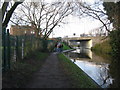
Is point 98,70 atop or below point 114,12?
below

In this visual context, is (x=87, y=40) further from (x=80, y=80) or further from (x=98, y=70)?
(x=80, y=80)

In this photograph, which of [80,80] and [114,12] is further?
[114,12]

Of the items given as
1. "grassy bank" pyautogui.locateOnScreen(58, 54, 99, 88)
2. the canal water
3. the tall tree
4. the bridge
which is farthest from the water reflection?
the bridge

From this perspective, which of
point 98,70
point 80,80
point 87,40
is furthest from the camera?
point 87,40

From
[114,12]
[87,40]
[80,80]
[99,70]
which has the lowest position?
[99,70]

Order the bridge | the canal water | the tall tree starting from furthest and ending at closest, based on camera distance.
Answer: the bridge, the tall tree, the canal water

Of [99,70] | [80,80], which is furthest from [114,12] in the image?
[80,80]

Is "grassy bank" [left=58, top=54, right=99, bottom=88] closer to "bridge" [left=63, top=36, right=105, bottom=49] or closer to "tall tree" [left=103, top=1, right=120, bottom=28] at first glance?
"tall tree" [left=103, top=1, right=120, bottom=28]

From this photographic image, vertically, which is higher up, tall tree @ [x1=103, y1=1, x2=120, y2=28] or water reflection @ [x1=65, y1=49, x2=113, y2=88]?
tall tree @ [x1=103, y1=1, x2=120, y2=28]

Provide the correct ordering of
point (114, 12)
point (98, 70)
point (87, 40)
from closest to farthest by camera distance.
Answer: point (98, 70) → point (114, 12) → point (87, 40)

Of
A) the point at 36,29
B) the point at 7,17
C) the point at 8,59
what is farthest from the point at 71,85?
the point at 36,29

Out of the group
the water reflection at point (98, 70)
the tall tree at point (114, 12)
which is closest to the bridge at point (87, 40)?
the tall tree at point (114, 12)

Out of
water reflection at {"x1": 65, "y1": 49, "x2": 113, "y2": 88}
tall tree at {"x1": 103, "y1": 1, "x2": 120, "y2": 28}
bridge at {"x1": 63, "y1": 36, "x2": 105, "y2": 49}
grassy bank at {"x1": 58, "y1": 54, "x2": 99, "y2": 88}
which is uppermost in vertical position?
tall tree at {"x1": 103, "y1": 1, "x2": 120, "y2": 28}

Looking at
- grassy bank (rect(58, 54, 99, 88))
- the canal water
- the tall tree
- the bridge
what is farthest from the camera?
the bridge
